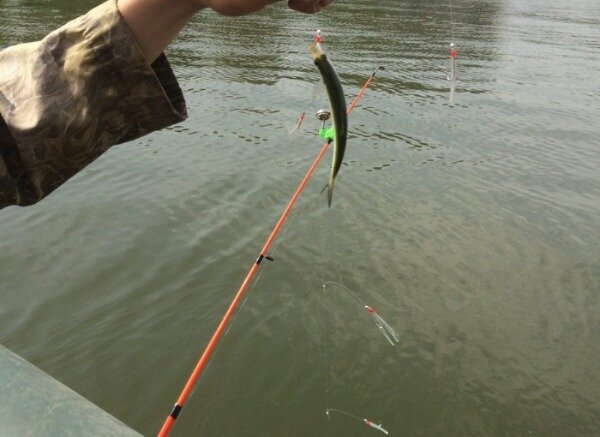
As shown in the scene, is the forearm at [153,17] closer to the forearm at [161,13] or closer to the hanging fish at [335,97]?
the forearm at [161,13]

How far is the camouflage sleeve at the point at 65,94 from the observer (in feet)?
3.91

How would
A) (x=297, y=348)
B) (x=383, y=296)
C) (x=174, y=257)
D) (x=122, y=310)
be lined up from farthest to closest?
1. (x=174, y=257)
2. (x=383, y=296)
3. (x=122, y=310)
4. (x=297, y=348)

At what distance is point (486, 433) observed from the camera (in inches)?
184

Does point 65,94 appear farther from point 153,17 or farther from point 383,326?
point 383,326

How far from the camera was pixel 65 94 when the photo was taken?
3.92ft

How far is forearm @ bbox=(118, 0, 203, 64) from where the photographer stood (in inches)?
47.1

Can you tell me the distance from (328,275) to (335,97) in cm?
503

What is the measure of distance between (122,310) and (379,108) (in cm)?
941

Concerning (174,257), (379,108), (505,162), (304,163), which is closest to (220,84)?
(379,108)

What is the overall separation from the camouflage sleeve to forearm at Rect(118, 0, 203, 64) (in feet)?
0.07

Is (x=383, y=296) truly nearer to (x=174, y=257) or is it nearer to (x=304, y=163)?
(x=174, y=257)

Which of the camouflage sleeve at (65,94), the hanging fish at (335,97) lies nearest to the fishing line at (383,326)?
the hanging fish at (335,97)

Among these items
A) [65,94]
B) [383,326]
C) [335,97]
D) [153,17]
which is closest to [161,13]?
[153,17]

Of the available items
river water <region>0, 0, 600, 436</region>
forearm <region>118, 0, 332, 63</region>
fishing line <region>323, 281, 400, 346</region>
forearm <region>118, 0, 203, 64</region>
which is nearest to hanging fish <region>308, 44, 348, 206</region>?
forearm <region>118, 0, 332, 63</region>
